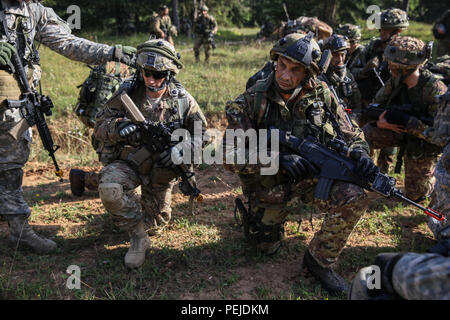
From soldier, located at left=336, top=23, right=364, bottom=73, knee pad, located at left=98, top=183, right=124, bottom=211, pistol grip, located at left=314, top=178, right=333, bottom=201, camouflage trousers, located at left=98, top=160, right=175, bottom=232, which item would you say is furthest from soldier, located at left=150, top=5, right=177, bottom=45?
pistol grip, located at left=314, top=178, right=333, bottom=201

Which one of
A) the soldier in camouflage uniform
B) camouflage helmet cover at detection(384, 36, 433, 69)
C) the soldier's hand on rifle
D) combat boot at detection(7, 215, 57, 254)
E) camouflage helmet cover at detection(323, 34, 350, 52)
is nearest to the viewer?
combat boot at detection(7, 215, 57, 254)

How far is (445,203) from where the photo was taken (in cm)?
391

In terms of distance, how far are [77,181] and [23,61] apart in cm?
194

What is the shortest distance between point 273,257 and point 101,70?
3413 millimetres

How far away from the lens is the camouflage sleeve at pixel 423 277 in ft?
6.75

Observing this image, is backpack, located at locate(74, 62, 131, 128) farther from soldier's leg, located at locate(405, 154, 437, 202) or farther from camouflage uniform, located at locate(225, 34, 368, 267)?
soldier's leg, located at locate(405, 154, 437, 202)

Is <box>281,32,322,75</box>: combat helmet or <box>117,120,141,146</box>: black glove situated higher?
<box>281,32,322,75</box>: combat helmet

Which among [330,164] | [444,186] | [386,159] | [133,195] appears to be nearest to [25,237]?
[133,195]

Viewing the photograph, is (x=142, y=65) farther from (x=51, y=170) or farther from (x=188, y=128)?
(x=51, y=170)

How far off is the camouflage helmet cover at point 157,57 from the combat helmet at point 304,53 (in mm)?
1191

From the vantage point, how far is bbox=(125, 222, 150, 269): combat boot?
3836 mm

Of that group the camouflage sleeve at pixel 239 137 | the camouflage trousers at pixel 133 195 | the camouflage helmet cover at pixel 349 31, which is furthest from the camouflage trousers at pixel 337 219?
the camouflage helmet cover at pixel 349 31

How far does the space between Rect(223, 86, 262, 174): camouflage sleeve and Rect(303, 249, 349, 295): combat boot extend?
1025 mm

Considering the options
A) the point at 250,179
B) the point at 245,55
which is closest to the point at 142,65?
the point at 250,179
